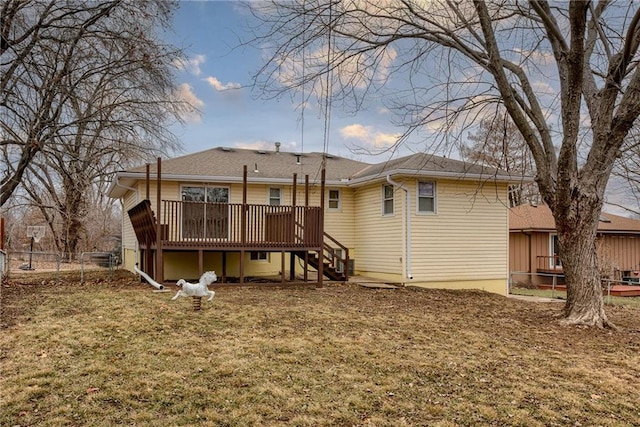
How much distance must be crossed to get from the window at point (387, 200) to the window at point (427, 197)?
82cm

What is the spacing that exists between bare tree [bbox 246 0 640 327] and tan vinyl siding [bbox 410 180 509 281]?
15.2 feet

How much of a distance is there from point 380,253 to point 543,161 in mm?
6809

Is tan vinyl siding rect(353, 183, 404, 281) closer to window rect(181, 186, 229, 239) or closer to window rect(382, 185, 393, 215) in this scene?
window rect(382, 185, 393, 215)

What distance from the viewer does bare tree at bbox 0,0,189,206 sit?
1030 centimetres

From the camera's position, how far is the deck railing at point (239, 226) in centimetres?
1154

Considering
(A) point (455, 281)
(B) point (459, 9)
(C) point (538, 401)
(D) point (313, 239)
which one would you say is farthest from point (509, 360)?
(A) point (455, 281)

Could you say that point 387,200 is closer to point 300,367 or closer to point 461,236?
point 461,236

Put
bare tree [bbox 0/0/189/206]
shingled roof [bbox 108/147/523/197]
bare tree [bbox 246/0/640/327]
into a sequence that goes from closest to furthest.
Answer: bare tree [bbox 246/0/640/327]
bare tree [bbox 0/0/189/206]
shingled roof [bbox 108/147/523/197]

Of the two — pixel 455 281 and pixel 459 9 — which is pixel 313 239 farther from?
pixel 459 9

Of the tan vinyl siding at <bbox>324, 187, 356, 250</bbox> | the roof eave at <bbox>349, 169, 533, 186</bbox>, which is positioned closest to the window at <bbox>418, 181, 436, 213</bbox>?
the roof eave at <bbox>349, 169, 533, 186</bbox>

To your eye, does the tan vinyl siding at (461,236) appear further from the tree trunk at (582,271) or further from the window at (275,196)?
the tree trunk at (582,271)

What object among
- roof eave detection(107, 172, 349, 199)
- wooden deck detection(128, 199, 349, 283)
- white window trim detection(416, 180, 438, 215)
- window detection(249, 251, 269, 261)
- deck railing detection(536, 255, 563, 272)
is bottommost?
deck railing detection(536, 255, 563, 272)

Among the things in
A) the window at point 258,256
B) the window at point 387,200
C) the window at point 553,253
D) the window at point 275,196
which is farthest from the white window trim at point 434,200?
the window at point 553,253

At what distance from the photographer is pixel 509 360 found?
579 cm
